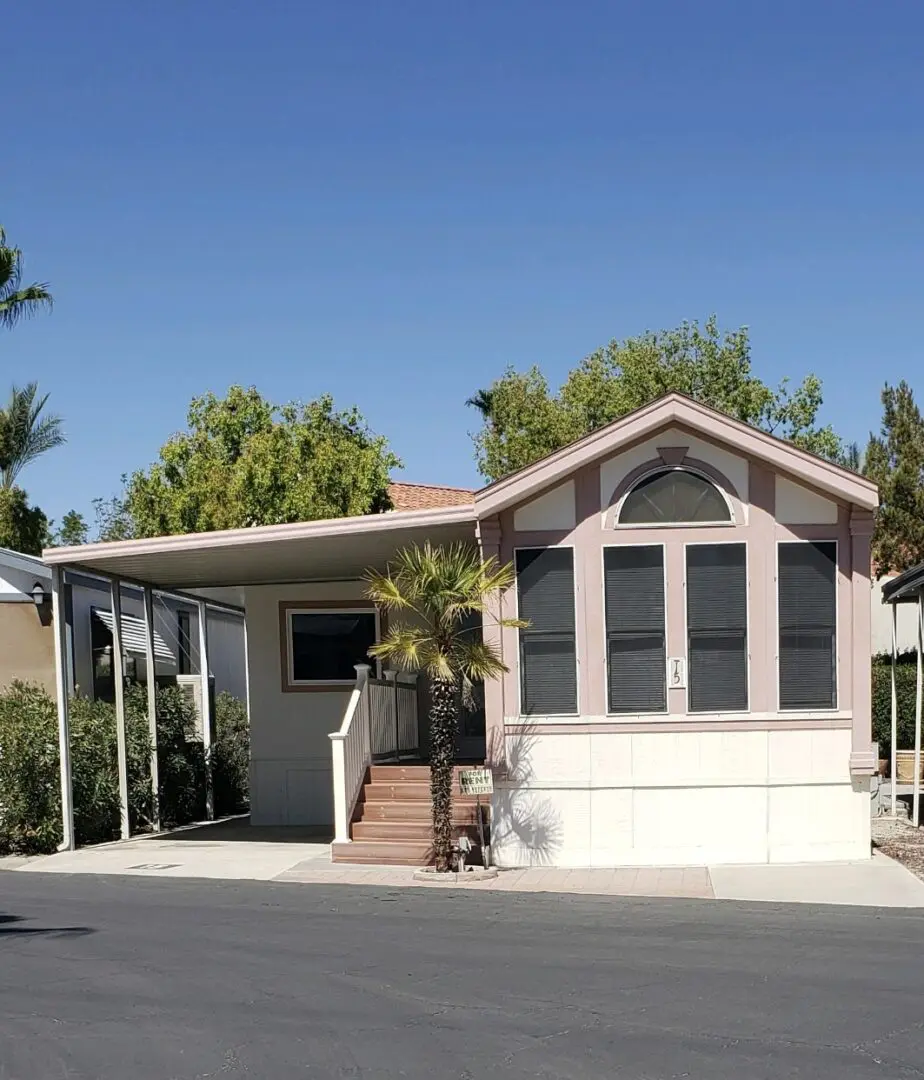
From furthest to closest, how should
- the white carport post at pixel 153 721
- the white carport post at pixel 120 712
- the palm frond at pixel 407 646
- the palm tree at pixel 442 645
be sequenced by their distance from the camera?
the white carport post at pixel 153 721 → the white carport post at pixel 120 712 → the palm tree at pixel 442 645 → the palm frond at pixel 407 646

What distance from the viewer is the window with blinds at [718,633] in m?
13.1

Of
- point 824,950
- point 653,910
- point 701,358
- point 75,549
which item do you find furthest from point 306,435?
point 824,950

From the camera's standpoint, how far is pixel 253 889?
1223 cm

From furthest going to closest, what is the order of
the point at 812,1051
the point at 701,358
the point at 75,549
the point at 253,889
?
the point at 701,358 < the point at 75,549 < the point at 253,889 < the point at 812,1051

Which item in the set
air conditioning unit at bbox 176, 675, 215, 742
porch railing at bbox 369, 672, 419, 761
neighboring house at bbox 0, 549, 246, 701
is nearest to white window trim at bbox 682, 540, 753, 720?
porch railing at bbox 369, 672, 419, 761

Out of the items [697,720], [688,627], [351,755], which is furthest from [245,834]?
[688,627]

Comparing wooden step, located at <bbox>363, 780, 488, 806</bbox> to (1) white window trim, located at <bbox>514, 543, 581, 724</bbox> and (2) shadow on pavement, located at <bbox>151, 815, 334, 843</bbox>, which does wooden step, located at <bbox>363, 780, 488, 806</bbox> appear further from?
(2) shadow on pavement, located at <bbox>151, 815, 334, 843</bbox>

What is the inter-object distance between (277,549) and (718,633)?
15.4 feet

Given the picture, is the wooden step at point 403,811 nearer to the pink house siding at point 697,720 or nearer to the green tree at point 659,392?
the pink house siding at point 697,720

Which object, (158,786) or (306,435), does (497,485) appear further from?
(306,435)

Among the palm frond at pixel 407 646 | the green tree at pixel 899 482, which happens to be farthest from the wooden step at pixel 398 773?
the green tree at pixel 899 482

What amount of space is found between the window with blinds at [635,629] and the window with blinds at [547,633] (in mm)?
373

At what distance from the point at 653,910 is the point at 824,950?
203cm

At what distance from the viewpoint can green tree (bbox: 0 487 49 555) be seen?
93.7 feet
